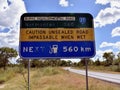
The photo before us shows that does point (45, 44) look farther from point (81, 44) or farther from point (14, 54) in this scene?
point (14, 54)

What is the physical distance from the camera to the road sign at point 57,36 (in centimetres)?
713

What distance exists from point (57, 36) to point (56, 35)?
0.03m

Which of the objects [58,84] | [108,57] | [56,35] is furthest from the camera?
[108,57]

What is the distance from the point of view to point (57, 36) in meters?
7.21

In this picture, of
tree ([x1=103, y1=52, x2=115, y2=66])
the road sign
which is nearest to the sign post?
the road sign

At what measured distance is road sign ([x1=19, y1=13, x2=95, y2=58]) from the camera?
7129mm

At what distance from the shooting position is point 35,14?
23.4 ft

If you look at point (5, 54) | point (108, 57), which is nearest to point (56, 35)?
point (5, 54)

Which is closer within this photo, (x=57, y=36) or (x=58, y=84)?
(x=57, y=36)

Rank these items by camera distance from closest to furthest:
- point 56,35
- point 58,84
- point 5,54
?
point 56,35 < point 58,84 < point 5,54

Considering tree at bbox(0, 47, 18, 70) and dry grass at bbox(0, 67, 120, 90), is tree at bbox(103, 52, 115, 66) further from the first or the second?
dry grass at bbox(0, 67, 120, 90)

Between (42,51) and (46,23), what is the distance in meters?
0.62

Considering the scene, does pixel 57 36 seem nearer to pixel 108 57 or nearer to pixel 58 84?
pixel 58 84

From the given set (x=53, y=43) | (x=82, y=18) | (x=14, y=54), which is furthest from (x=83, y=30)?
(x=14, y=54)
